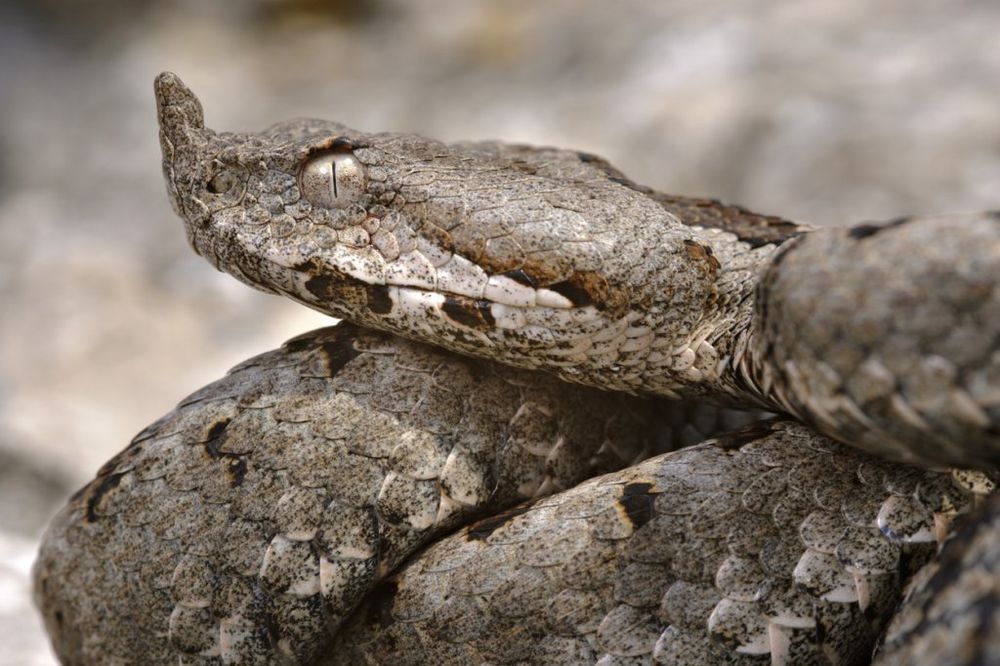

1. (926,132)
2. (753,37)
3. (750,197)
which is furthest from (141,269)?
(926,132)

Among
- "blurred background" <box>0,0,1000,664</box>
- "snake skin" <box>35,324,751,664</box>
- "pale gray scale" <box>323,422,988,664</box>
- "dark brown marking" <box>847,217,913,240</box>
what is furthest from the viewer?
"blurred background" <box>0,0,1000,664</box>

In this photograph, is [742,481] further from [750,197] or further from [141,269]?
[141,269]

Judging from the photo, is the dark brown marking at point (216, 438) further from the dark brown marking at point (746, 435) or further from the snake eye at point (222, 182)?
the dark brown marking at point (746, 435)

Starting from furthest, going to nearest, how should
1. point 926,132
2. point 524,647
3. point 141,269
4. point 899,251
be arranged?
point 141,269 < point 926,132 < point 524,647 < point 899,251

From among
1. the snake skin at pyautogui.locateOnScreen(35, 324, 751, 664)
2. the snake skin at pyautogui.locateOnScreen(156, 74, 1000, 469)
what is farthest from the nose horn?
the snake skin at pyautogui.locateOnScreen(35, 324, 751, 664)

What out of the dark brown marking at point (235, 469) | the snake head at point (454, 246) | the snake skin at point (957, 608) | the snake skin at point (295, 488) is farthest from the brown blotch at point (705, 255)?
the dark brown marking at point (235, 469)

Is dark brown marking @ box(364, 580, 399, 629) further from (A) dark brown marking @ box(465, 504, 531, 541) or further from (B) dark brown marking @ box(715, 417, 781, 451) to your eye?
(B) dark brown marking @ box(715, 417, 781, 451)
